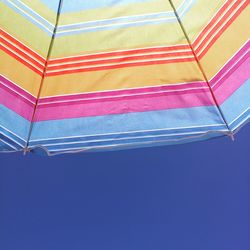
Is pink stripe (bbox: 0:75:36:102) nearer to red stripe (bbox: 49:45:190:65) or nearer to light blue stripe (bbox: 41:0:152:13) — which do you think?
red stripe (bbox: 49:45:190:65)

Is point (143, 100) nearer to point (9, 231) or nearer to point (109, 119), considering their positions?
point (109, 119)

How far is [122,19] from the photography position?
57.9 inches

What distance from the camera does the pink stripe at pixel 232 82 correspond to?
1.39m

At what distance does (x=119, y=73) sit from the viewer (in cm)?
155

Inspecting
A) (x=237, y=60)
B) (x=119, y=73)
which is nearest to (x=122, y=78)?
(x=119, y=73)

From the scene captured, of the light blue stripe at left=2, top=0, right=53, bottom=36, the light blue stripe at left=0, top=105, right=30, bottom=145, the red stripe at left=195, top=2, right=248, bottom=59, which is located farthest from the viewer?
the light blue stripe at left=0, top=105, right=30, bottom=145

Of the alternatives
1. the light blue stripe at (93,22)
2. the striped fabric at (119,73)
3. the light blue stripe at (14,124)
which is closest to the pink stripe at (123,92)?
the striped fabric at (119,73)

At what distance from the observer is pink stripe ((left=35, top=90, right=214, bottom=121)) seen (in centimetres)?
152

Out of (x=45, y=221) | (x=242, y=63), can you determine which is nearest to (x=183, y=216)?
(x=45, y=221)

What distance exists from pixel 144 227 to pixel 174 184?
0.31m

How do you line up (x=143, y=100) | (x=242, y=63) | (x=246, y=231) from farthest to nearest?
(x=246, y=231) < (x=143, y=100) < (x=242, y=63)

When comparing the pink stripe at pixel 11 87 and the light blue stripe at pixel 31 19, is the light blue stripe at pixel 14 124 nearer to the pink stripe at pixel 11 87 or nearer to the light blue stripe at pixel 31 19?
the pink stripe at pixel 11 87

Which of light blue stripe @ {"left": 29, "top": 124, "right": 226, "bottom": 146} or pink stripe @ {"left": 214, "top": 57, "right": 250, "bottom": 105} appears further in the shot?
light blue stripe @ {"left": 29, "top": 124, "right": 226, "bottom": 146}

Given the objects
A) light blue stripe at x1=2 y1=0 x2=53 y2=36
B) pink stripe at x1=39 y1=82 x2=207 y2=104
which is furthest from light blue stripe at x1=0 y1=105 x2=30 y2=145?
light blue stripe at x1=2 y1=0 x2=53 y2=36
